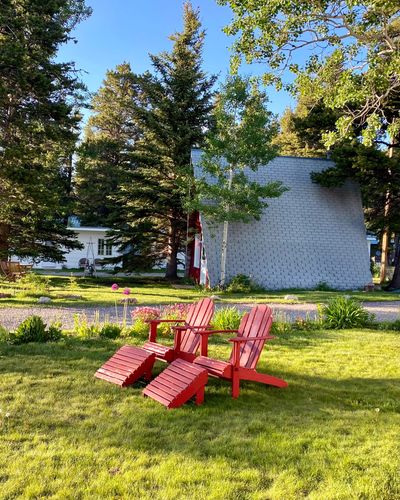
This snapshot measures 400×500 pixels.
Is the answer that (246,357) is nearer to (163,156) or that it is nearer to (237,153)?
(237,153)

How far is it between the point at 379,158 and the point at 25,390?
1675cm

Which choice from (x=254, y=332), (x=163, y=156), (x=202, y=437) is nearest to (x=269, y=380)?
(x=254, y=332)

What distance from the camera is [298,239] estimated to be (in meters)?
19.0

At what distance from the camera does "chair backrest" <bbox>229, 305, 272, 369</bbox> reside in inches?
220

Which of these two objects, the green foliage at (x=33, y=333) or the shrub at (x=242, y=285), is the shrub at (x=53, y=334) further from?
the shrub at (x=242, y=285)

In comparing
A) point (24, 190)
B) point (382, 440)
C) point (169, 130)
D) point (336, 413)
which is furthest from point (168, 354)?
point (169, 130)

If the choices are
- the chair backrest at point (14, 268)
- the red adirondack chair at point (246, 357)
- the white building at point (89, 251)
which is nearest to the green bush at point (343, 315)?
the red adirondack chair at point (246, 357)

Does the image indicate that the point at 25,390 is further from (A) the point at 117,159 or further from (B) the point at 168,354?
(A) the point at 117,159

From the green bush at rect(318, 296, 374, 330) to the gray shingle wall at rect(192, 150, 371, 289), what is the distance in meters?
8.05

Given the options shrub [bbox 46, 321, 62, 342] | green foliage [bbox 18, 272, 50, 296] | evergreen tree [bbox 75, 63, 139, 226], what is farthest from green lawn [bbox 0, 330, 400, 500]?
evergreen tree [bbox 75, 63, 139, 226]

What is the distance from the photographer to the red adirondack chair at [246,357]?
16.9 ft

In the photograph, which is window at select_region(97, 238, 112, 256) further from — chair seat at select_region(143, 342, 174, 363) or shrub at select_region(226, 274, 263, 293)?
chair seat at select_region(143, 342, 174, 363)

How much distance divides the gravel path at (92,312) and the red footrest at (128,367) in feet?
10.0

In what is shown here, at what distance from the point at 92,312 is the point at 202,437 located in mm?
7161
